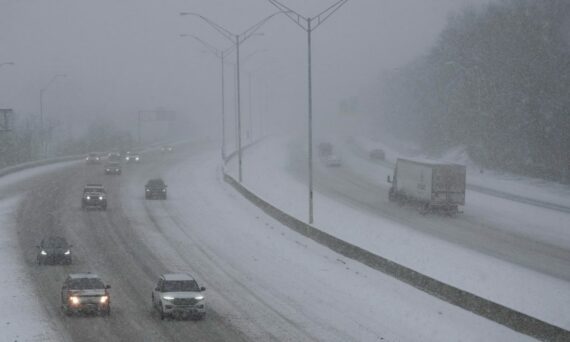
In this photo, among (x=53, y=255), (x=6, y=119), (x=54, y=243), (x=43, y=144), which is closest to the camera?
(x=53, y=255)

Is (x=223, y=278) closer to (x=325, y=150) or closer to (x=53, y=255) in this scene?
(x=53, y=255)

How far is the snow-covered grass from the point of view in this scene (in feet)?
91.8

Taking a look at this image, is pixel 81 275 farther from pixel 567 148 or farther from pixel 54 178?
pixel 567 148

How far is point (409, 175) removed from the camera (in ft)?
177

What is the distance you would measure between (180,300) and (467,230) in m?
23.0

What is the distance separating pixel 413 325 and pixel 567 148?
52.7 m

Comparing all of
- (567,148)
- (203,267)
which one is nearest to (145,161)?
(567,148)

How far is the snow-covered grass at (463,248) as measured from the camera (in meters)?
28.0

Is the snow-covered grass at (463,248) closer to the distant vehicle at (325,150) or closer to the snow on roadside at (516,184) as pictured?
the snow on roadside at (516,184)

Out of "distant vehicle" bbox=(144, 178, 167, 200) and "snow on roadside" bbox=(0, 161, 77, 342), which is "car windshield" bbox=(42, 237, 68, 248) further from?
"distant vehicle" bbox=(144, 178, 167, 200)

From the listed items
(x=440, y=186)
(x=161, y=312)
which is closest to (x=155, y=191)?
(x=440, y=186)

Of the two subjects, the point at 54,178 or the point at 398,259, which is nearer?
the point at 398,259

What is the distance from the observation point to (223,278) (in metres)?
33.2

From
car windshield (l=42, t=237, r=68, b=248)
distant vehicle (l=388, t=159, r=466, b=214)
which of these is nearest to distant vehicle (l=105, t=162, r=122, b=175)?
distant vehicle (l=388, t=159, r=466, b=214)
